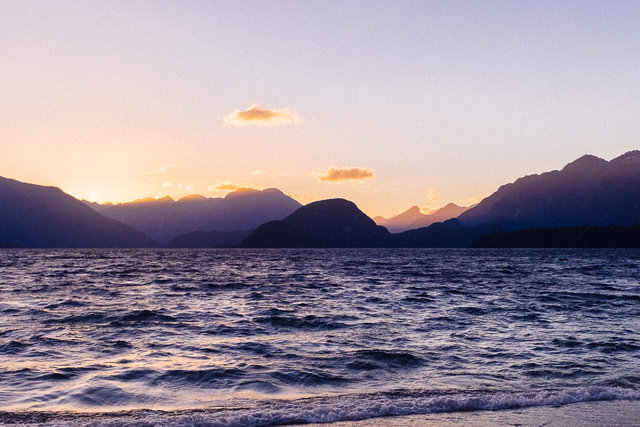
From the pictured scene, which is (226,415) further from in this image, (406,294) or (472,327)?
(406,294)

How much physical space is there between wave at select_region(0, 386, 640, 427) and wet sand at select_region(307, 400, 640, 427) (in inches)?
13.0

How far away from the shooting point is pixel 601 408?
1070cm

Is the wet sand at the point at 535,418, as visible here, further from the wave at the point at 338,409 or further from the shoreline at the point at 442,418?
the wave at the point at 338,409

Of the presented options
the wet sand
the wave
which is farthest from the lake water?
the wet sand

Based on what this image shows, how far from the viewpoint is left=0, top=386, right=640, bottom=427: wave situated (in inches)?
390

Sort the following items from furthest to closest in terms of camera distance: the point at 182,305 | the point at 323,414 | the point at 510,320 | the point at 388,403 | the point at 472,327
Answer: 1. the point at 182,305
2. the point at 510,320
3. the point at 472,327
4. the point at 388,403
5. the point at 323,414

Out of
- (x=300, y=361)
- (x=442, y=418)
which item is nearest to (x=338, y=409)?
(x=442, y=418)

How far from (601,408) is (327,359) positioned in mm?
8220

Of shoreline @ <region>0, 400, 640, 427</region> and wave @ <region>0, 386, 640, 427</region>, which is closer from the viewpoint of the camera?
shoreline @ <region>0, 400, 640, 427</region>

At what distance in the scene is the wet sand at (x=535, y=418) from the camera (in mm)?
9633

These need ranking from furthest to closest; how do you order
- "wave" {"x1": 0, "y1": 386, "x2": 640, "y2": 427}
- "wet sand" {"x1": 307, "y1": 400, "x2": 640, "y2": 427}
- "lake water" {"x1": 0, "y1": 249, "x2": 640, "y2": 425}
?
"lake water" {"x1": 0, "y1": 249, "x2": 640, "y2": 425}, "wave" {"x1": 0, "y1": 386, "x2": 640, "y2": 427}, "wet sand" {"x1": 307, "y1": 400, "x2": 640, "y2": 427}

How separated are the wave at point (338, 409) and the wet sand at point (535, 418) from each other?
330 mm

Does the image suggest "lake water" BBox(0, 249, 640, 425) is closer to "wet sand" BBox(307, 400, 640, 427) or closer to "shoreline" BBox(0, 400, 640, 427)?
"shoreline" BBox(0, 400, 640, 427)

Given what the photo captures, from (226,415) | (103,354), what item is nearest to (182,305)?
(103,354)
